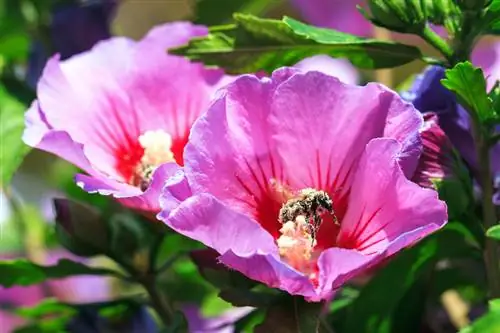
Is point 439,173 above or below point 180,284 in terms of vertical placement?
above

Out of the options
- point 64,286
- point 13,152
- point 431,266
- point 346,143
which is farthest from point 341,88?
point 64,286

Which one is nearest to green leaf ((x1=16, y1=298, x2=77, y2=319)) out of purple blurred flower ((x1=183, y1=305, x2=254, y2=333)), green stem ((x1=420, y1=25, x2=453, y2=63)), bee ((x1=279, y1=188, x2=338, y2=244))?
purple blurred flower ((x1=183, y1=305, x2=254, y2=333))

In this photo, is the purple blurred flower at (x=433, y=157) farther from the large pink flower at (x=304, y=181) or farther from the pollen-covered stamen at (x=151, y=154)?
the pollen-covered stamen at (x=151, y=154)

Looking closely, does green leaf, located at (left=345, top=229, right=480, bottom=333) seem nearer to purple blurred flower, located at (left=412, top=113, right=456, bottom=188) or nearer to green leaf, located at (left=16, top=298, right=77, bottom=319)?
purple blurred flower, located at (left=412, top=113, right=456, bottom=188)

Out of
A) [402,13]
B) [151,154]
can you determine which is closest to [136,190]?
[151,154]

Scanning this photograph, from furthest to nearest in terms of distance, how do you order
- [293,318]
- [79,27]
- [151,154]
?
[79,27] < [151,154] < [293,318]

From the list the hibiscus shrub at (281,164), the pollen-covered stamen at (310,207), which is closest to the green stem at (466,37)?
the hibiscus shrub at (281,164)

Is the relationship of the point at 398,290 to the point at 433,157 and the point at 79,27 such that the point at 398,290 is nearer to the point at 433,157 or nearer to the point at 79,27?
the point at 433,157

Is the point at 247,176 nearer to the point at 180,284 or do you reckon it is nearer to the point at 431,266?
the point at 431,266
